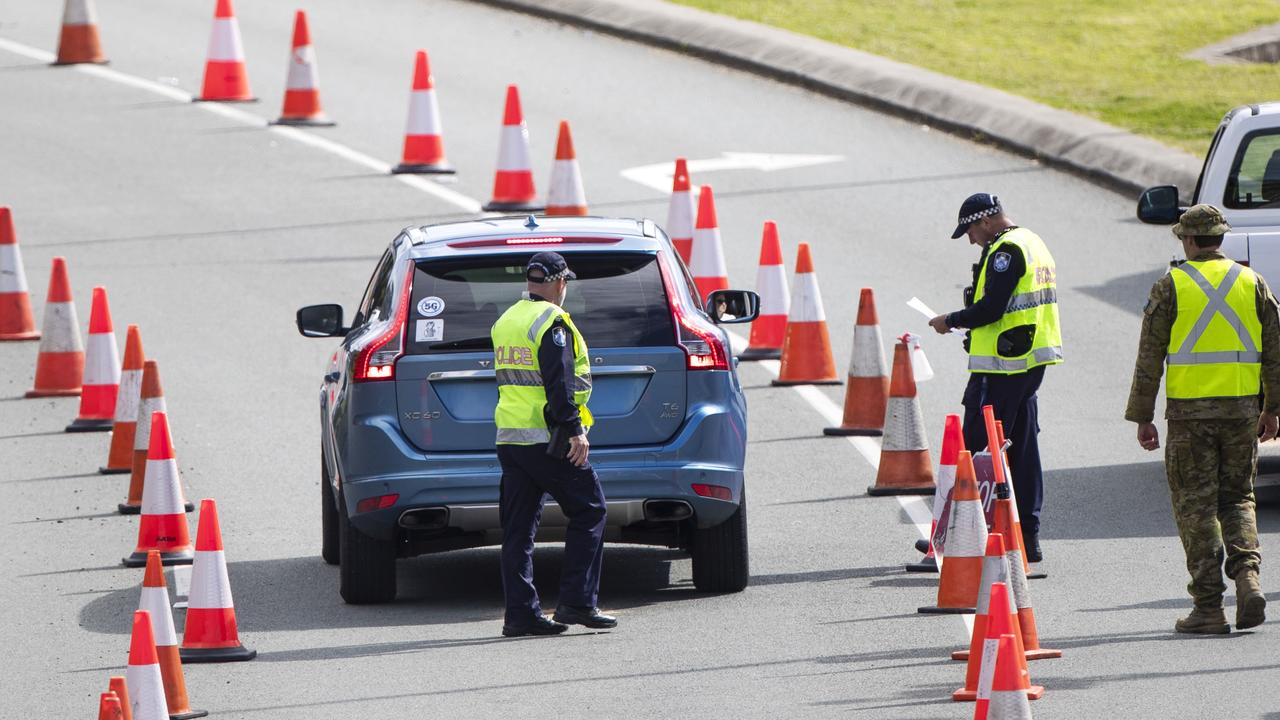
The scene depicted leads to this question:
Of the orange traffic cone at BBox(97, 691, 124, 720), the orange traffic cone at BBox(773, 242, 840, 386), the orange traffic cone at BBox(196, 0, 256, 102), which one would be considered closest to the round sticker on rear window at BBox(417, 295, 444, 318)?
the orange traffic cone at BBox(97, 691, 124, 720)

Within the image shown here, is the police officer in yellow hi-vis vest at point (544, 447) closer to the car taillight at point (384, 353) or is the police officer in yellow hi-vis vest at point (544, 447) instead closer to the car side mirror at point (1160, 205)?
the car taillight at point (384, 353)

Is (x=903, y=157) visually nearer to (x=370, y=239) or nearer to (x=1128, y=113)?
(x=1128, y=113)

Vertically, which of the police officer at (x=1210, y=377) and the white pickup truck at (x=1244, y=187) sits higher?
the white pickup truck at (x=1244, y=187)

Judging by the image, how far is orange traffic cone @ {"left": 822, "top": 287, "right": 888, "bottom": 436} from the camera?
539 inches

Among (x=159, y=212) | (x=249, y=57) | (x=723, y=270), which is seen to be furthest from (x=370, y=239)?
(x=249, y=57)

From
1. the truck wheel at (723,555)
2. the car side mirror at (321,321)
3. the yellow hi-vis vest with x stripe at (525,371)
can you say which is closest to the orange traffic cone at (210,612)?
the yellow hi-vis vest with x stripe at (525,371)

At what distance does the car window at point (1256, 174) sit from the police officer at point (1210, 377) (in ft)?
8.55

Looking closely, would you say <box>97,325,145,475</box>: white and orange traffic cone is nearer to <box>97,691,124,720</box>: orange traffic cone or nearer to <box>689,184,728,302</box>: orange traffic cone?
<box>689,184,728,302</box>: orange traffic cone

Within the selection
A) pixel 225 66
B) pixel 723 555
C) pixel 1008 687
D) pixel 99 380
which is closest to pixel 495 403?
pixel 723 555

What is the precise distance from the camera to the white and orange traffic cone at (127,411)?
1326 centimetres

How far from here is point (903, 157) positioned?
69.6ft

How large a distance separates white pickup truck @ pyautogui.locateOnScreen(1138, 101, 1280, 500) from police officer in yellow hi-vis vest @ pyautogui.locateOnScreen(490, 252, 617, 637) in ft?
12.3

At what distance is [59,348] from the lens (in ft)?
50.8

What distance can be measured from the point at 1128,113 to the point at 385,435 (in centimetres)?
1377
